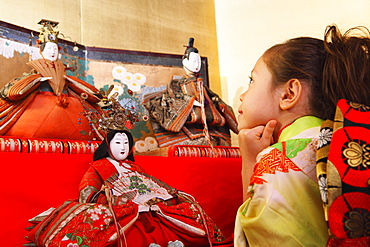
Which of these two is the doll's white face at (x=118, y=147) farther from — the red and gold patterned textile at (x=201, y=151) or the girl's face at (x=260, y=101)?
the girl's face at (x=260, y=101)

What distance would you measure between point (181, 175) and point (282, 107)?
1488 millimetres

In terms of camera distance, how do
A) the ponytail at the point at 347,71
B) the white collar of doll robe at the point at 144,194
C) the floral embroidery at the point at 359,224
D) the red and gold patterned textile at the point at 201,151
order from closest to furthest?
1. the floral embroidery at the point at 359,224
2. the ponytail at the point at 347,71
3. the white collar of doll robe at the point at 144,194
4. the red and gold patterned textile at the point at 201,151

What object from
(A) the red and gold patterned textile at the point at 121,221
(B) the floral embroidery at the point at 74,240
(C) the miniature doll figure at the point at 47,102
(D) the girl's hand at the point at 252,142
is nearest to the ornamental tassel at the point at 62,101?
(C) the miniature doll figure at the point at 47,102

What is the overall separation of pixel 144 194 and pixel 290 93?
1034 millimetres

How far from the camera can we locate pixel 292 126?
1.05 meters

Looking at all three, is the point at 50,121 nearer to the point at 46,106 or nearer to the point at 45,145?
the point at 46,106

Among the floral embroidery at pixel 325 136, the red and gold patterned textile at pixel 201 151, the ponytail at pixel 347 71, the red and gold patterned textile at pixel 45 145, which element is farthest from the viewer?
the red and gold patterned textile at pixel 201 151

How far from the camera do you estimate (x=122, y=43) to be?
388cm

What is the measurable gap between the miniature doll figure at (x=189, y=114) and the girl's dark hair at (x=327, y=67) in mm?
1977

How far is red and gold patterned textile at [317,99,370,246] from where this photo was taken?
0.75m

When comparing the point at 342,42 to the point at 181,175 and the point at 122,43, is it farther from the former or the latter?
the point at 122,43

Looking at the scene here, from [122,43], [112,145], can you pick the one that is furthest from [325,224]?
[122,43]

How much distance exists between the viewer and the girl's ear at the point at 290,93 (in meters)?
1.09

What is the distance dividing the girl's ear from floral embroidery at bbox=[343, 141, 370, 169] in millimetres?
308
